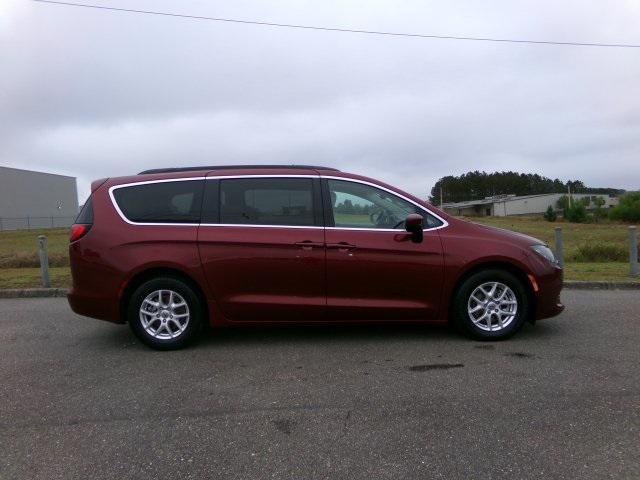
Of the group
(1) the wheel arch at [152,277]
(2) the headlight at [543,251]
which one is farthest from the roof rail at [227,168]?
(2) the headlight at [543,251]

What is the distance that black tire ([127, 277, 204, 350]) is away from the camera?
5.13m

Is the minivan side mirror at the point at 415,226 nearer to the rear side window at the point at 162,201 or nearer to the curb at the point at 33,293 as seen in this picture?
the rear side window at the point at 162,201

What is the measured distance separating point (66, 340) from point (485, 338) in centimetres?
445

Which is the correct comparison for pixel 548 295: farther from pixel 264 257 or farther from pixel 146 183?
pixel 146 183

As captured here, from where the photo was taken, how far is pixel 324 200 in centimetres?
529

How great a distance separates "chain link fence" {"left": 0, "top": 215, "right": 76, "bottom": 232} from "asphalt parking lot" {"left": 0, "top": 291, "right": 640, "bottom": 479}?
2288 inches

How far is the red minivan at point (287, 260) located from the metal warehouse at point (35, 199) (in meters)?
58.2

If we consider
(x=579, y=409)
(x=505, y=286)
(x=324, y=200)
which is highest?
(x=324, y=200)

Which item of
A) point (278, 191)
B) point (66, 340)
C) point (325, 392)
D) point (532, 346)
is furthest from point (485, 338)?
point (66, 340)

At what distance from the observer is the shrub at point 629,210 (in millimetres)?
69375

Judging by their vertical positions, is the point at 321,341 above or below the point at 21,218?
below

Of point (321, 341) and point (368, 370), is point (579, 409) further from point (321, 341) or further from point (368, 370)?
point (321, 341)

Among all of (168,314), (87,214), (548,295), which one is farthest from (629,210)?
(87,214)

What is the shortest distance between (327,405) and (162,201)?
2.70 meters
